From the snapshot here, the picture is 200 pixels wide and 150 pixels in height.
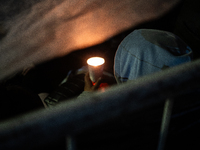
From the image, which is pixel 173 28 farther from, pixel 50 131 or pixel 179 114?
pixel 50 131

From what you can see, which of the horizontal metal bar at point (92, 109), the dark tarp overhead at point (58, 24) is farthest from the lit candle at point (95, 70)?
the horizontal metal bar at point (92, 109)

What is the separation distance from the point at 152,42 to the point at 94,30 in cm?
48

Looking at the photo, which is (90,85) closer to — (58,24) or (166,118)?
(58,24)

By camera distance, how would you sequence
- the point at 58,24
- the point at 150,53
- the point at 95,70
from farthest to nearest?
the point at 95,70 → the point at 150,53 → the point at 58,24

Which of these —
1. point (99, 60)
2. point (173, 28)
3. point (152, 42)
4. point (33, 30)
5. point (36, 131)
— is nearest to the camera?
point (36, 131)

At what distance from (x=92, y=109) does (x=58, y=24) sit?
54cm

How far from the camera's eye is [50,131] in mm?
275

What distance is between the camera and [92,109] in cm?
28

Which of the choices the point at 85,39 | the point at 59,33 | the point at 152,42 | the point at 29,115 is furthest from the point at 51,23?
the point at 152,42

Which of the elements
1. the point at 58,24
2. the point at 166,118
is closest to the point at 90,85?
the point at 58,24

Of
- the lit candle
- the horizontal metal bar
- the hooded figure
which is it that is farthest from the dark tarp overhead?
the lit candle

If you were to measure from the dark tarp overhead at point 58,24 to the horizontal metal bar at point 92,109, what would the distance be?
46 centimetres

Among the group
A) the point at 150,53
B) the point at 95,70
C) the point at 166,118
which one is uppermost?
the point at 95,70

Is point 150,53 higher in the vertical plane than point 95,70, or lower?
lower
